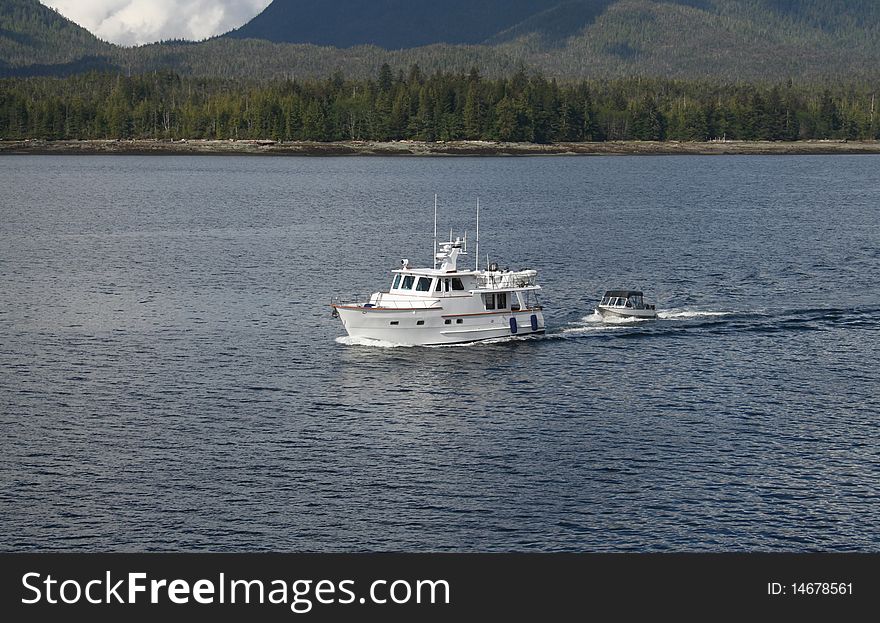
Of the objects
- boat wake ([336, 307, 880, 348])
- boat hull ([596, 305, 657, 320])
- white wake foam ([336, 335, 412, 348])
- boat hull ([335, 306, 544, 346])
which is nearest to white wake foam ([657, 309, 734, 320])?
boat wake ([336, 307, 880, 348])

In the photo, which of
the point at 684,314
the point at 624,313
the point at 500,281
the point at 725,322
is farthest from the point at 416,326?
the point at 725,322

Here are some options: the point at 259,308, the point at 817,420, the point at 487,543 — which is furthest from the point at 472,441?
the point at 259,308

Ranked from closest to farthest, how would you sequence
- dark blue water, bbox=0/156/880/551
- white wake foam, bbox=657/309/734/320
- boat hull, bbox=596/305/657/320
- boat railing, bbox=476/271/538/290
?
1. dark blue water, bbox=0/156/880/551
2. boat railing, bbox=476/271/538/290
3. boat hull, bbox=596/305/657/320
4. white wake foam, bbox=657/309/734/320

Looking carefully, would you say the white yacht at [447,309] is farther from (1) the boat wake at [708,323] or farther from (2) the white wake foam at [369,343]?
(1) the boat wake at [708,323]

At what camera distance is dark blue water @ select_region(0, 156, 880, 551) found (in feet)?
187

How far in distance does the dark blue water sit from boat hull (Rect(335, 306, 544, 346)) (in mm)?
1609

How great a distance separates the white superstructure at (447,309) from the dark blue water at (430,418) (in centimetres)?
199

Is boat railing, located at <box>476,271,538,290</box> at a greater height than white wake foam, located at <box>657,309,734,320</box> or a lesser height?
greater

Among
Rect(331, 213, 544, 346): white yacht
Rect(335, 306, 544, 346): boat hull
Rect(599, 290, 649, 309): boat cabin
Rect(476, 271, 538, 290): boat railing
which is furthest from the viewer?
Rect(599, 290, 649, 309): boat cabin

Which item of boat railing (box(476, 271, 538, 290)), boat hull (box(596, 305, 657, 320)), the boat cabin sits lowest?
boat hull (box(596, 305, 657, 320))

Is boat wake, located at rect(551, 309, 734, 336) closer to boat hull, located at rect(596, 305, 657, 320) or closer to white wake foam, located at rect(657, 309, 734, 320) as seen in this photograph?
white wake foam, located at rect(657, 309, 734, 320)

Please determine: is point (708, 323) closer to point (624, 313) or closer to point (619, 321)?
point (624, 313)

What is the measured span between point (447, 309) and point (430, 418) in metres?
21.2

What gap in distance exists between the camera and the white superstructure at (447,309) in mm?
92438
